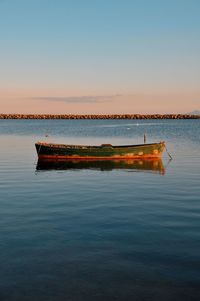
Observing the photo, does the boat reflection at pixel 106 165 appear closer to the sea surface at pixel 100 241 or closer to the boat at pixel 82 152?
the boat at pixel 82 152

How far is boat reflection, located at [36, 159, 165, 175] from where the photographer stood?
3297cm

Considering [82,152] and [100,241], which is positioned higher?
[82,152]

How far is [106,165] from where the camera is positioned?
3506cm

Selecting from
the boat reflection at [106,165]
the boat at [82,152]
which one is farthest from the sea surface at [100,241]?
the boat at [82,152]

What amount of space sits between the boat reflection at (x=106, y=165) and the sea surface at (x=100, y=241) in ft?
25.4

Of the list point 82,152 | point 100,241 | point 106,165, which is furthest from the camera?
point 82,152

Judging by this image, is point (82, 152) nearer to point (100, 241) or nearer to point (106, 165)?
point (106, 165)

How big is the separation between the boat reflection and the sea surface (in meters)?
7.76

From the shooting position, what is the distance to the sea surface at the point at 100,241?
9391mm

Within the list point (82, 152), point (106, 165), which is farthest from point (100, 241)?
point (82, 152)

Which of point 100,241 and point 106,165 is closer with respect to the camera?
point 100,241

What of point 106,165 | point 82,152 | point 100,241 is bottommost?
point 100,241

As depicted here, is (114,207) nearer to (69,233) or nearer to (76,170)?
(69,233)

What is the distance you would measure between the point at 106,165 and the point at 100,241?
878 inches
